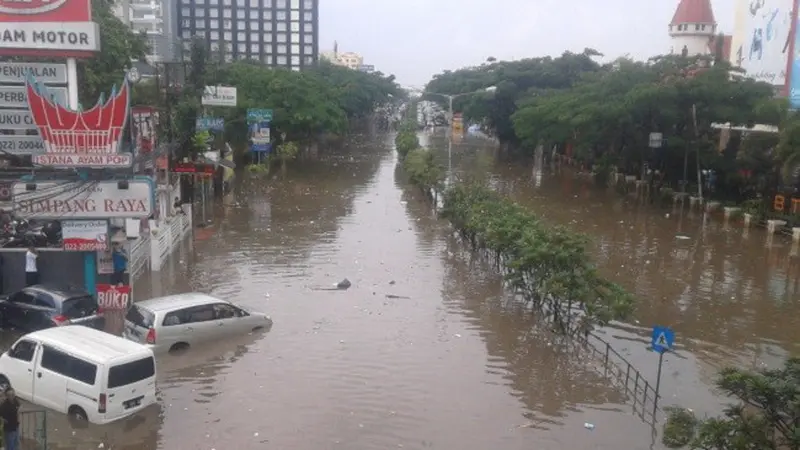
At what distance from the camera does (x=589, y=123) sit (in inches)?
1673

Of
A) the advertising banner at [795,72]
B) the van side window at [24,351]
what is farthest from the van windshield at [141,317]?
the advertising banner at [795,72]

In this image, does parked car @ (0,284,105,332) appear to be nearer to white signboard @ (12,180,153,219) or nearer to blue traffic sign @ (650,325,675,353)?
white signboard @ (12,180,153,219)

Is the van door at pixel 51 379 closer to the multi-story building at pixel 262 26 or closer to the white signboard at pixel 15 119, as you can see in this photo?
the white signboard at pixel 15 119

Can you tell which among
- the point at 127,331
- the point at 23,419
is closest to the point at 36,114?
the point at 127,331

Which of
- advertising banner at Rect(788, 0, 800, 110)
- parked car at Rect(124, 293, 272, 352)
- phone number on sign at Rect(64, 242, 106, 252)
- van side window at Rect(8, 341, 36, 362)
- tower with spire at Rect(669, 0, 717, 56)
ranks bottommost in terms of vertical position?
parked car at Rect(124, 293, 272, 352)

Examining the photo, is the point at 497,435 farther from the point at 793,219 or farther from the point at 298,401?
the point at 793,219

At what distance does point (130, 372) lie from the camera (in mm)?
10773

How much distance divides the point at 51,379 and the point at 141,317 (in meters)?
3.18

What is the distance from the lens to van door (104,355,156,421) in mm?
10516

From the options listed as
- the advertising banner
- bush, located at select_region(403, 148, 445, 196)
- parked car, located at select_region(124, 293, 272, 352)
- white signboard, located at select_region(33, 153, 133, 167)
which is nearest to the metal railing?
parked car, located at select_region(124, 293, 272, 352)

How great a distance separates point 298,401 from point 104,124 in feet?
25.9

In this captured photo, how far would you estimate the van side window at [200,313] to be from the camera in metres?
14.4

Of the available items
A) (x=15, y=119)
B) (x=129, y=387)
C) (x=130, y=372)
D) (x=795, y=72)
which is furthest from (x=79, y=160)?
(x=795, y=72)

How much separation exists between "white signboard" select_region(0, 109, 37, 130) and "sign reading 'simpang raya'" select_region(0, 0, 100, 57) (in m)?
1.41
